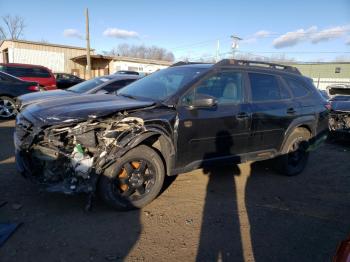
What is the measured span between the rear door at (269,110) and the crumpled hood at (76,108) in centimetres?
176

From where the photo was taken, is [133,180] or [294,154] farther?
[294,154]

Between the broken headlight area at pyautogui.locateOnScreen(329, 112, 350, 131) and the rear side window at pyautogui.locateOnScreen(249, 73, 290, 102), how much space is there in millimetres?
3860

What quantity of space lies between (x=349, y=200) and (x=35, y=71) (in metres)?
13.7

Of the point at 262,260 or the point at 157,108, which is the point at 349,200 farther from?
the point at 157,108

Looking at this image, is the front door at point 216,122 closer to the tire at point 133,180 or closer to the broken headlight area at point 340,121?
the tire at point 133,180

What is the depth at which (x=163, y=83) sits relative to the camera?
15.2 ft

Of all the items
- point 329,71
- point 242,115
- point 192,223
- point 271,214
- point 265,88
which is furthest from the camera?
point 329,71

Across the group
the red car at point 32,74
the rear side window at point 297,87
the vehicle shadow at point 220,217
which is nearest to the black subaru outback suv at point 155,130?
the rear side window at point 297,87

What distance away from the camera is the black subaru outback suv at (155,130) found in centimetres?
348

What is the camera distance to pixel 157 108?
3857mm

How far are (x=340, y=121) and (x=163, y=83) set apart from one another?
595 centimetres

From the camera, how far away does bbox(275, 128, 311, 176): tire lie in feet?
17.7

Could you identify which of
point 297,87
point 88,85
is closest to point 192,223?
point 297,87

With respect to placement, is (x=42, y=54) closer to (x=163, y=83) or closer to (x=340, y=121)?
(x=340, y=121)
